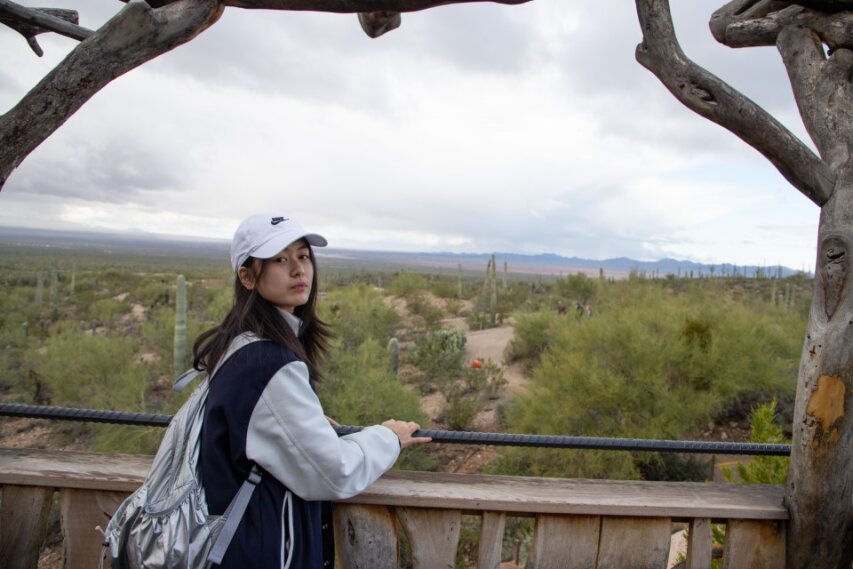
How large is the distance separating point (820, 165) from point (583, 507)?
4.17 ft

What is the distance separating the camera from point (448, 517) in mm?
1740

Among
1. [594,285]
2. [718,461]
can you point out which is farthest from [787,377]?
[594,285]

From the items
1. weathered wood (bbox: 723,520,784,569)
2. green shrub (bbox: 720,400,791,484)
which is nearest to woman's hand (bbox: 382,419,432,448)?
weathered wood (bbox: 723,520,784,569)

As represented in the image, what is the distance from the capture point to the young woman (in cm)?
135

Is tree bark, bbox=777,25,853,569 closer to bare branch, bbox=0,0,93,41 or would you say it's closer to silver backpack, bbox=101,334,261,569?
silver backpack, bbox=101,334,261,569

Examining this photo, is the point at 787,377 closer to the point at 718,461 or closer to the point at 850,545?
the point at 718,461

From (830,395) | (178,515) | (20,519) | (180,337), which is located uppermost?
(830,395)

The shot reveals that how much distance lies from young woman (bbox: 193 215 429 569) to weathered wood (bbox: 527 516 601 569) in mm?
571

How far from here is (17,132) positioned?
1.65 meters

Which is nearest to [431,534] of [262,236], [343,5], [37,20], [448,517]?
[448,517]

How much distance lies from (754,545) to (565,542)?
0.62m

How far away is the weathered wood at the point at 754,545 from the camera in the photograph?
1.84 m

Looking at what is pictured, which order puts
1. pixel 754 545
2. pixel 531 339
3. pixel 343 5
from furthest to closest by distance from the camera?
pixel 531 339 → pixel 343 5 → pixel 754 545

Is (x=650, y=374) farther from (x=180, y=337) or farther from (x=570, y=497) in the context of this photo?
(x=180, y=337)
